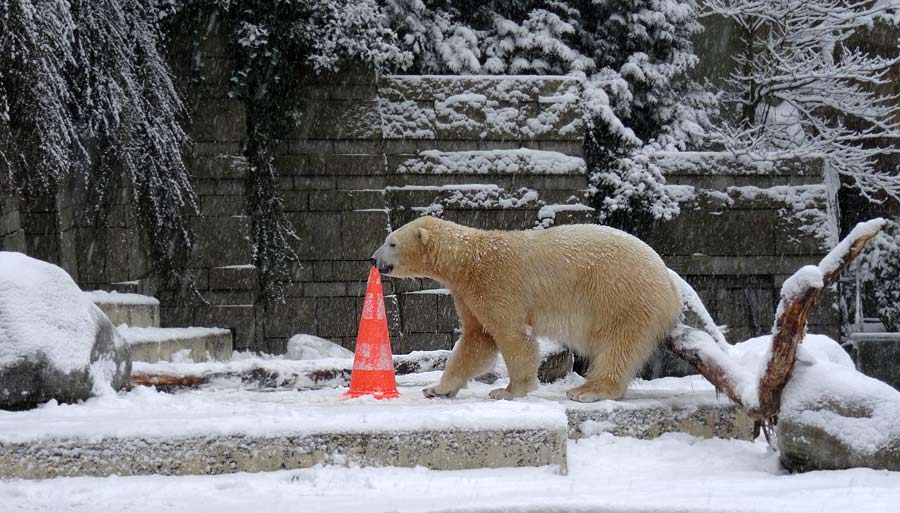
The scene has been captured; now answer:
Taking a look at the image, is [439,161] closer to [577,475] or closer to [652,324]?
[652,324]

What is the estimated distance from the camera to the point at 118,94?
7766mm

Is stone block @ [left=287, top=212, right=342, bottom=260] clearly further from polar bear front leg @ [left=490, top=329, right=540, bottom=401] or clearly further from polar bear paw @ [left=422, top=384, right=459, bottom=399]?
polar bear front leg @ [left=490, top=329, right=540, bottom=401]

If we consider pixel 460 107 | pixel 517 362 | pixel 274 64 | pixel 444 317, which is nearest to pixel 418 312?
pixel 444 317

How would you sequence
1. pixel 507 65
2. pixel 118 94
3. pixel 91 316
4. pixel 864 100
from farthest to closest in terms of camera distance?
pixel 864 100 < pixel 507 65 < pixel 118 94 < pixel 91 316

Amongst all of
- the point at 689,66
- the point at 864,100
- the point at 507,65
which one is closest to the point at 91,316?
the point at 507,65

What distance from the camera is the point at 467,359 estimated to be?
17.6 ft

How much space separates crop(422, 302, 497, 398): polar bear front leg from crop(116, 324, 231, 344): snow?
8.37 feet

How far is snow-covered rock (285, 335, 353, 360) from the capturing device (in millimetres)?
8680

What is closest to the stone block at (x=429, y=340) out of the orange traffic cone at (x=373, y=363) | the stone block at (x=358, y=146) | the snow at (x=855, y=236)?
the stone block at (x=358, y=146)

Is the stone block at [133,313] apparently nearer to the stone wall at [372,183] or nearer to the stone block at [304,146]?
the stone wall at [372,183]

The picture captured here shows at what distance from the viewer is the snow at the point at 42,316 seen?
14.8ft

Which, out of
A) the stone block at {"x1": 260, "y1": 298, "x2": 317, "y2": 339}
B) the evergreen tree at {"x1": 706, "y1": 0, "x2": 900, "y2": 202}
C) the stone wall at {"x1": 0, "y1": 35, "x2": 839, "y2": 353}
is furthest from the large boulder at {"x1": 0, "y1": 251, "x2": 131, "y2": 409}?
the evergreen tree at {"x1": 706, "y1": 0, "x2": 900, "y2": 202}

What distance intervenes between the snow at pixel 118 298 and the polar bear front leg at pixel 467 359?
334 centimetres

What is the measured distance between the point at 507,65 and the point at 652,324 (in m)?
7.12
